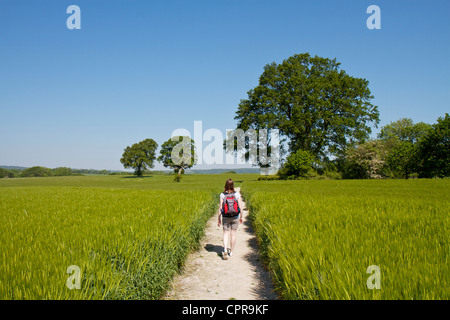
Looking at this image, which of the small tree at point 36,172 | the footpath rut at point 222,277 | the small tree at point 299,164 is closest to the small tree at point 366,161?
the small tree at point 299,164

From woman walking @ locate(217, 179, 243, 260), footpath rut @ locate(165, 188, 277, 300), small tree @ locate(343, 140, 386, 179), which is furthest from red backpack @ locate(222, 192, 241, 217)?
small tree @ locate(343, 140, 386, 179)

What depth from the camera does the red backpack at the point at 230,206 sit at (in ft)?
23.8

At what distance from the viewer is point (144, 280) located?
4.07 meters

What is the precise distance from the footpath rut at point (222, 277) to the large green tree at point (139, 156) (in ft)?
223

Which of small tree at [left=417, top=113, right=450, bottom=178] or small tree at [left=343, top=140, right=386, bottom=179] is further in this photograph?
small tree at [left=417, top=113, right=450, bottom=178]

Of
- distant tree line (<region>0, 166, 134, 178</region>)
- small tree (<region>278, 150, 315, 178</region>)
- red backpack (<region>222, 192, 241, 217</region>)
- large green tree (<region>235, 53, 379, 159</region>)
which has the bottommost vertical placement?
distant tree line (<region>0, 166, 134, 178</region>)

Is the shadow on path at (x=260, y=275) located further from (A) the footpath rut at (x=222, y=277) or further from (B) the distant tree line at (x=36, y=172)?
(B) the distant tree line at (x=36, y=172)

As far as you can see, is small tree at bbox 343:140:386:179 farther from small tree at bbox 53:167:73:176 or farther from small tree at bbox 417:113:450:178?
small tree at bbox 53:167:73:176

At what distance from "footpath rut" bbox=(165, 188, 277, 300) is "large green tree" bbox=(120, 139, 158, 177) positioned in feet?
223

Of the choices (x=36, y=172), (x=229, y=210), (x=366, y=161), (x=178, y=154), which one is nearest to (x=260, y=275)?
(x=229, y=210)

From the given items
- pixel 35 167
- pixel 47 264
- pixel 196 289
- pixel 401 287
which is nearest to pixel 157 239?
pixel 196 289

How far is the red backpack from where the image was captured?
23.8 feet

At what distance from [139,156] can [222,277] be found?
7132 centimetres
